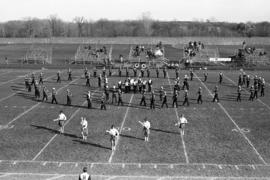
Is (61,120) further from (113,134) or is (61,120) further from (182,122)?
(182,122)

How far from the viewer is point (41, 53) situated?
65188mm

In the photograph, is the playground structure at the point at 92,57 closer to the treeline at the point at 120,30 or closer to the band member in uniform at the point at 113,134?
the band member in uniform at the point at 113,134

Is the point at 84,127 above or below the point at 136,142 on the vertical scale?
above

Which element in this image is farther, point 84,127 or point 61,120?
point 61,120

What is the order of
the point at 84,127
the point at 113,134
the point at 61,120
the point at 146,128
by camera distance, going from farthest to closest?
the point at 61,120
the point at 84,127
the point at 146,128
the point at 113,134

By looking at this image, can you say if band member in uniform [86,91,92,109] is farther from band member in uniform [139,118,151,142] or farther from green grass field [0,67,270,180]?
band member in uniform [139,118,151,142]

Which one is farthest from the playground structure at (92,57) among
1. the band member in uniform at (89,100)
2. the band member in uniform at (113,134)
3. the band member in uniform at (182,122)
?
the band member in uniform at (113,134)

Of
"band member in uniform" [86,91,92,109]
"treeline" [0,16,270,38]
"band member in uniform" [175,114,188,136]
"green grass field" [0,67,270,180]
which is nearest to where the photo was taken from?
"green grass field" [0,67,270,180]

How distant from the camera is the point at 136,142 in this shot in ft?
67.7

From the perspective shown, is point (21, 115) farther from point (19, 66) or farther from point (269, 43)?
point (269, 43)

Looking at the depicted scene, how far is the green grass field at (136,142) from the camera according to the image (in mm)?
16844

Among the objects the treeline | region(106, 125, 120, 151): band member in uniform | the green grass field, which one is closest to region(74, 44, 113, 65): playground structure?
the green grass field

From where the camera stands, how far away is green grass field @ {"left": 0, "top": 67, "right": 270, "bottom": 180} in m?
16.8

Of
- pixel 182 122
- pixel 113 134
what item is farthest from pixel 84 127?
pixel 182 122
